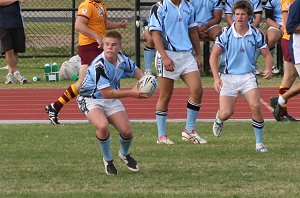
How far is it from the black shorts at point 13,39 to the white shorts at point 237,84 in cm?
869

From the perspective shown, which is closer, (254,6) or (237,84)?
(237,84)

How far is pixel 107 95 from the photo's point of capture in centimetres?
982

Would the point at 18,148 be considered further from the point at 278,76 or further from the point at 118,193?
the point at 278,76

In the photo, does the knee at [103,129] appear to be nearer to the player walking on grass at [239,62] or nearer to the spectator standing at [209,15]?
the player walking on grass at [239,62]

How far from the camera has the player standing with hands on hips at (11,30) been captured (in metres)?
19.7

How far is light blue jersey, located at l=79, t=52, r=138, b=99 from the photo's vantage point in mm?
9891

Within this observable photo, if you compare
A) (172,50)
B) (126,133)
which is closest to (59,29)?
(172,50)

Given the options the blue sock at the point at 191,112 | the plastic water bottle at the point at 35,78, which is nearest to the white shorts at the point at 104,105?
the blue sock at the point at 191,112

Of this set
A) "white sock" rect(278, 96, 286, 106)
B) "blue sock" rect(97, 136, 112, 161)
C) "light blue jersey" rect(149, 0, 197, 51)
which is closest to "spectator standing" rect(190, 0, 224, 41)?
"white sock" rect(278, 96, 286, 106)

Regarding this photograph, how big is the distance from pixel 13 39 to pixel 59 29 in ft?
31.3

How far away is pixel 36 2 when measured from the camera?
3139 cm

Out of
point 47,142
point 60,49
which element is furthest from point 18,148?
point 60,49

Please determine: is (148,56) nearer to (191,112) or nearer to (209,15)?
(209,15)

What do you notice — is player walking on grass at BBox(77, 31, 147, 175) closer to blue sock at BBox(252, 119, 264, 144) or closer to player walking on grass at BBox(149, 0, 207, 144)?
blue sock at BBox(252, 119, 264, 144)
